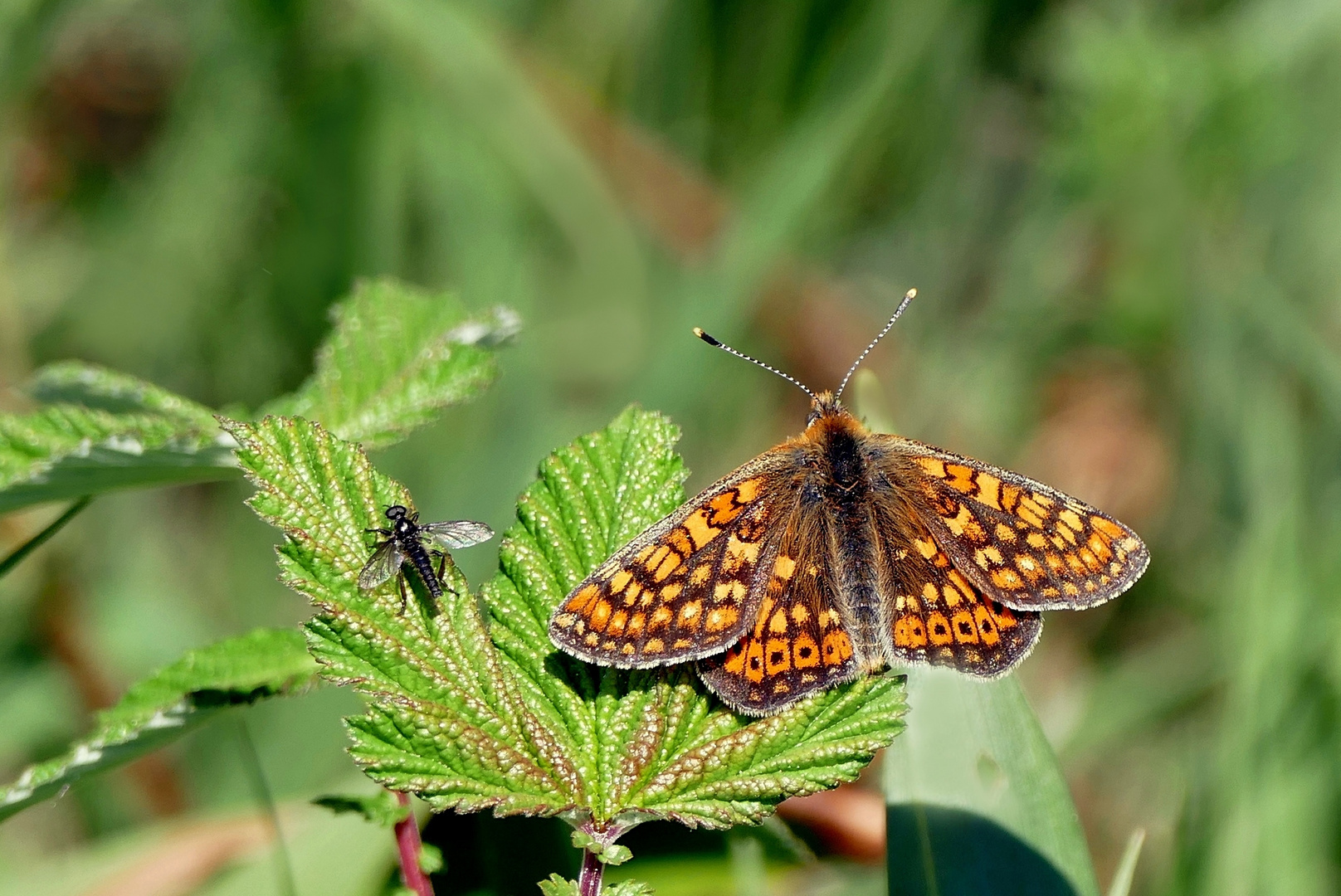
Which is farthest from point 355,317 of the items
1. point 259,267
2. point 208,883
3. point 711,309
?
point 259,267

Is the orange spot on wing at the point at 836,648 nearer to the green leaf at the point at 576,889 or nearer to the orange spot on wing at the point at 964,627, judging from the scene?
the orange spot on wing at the point at 964,627

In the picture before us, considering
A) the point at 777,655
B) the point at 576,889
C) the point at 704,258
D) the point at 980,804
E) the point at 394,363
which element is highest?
the point at 704,258

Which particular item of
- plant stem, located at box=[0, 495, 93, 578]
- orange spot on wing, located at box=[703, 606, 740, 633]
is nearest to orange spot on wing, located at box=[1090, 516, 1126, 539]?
orange spot on wing, located at box=[703, 606, 740, 633]

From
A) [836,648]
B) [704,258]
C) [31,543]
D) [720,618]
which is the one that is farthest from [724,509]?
[704,258]

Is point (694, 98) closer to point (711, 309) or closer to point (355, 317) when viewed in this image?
point (711, 309)

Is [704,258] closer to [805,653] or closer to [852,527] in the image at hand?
[852,527]
